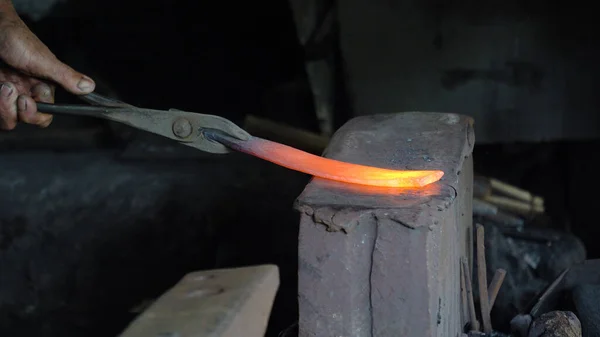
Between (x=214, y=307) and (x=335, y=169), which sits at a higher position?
(x=335, y=169)

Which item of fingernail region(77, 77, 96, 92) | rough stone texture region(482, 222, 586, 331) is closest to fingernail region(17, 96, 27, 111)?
fingernail region(77, 77, 96, 92)

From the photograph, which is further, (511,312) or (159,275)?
(159,275)

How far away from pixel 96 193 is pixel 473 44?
1.69 metres

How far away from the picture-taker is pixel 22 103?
6.41 feet

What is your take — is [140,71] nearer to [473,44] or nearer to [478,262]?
[473,44]

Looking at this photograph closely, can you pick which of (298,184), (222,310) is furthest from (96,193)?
Answer: (222,310)

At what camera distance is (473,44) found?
3.26 metres

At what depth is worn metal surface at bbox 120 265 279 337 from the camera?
1.31 metres

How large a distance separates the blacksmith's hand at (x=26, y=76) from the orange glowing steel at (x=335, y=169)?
0.50 m

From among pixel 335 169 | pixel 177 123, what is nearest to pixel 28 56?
pixel 177 123

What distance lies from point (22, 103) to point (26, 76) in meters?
0.16

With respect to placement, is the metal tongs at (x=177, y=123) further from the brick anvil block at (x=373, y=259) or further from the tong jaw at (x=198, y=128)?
the brick anvil block at (x=373, y=259)

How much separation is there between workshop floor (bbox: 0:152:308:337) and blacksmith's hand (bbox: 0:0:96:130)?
972 millimetres

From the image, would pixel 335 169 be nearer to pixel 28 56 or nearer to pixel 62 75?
pixel 62 75
